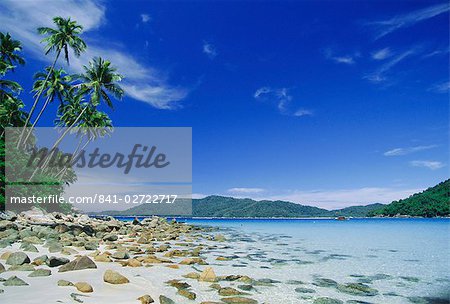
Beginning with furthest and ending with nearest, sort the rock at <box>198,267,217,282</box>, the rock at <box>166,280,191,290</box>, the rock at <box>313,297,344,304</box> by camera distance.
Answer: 1. the rock at <box>198,267,217,282</box>
2. the rock at <box>166,280,191,290</box>
3. the rock at <box>313,297,344,304</box>

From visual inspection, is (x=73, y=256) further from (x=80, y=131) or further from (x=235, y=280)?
(x=80, y=131)

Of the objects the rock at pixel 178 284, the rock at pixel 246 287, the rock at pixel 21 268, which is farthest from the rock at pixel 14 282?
the rock at pixel 246 287

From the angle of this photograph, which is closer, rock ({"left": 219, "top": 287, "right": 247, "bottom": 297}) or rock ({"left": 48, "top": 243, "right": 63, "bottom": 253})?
rock ({"left": 219, "top": 287, "right": 247, "bottom": 297})

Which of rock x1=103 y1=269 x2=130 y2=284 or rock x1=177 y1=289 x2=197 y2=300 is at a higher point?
rock x1=103 y1=269 x2=130 y2=284

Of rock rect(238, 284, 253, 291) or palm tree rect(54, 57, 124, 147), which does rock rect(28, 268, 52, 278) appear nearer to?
rock rect(238, 284, 253, 291)

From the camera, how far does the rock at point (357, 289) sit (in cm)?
798

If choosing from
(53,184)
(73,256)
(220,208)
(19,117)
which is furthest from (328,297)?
(220,208)

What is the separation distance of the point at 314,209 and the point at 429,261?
18806 centimetres

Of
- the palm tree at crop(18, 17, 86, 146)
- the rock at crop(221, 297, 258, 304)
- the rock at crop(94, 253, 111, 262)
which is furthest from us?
the palm tree at crop(18, 17, 86, 146)

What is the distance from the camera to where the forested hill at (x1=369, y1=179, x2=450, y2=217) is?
11800 centimetres

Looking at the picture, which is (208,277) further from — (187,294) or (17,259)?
(17,259)

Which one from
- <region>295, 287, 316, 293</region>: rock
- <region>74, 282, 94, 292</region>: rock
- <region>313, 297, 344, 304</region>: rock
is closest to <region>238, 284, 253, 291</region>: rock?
<region>295, 287, 316, 293</region>: rock

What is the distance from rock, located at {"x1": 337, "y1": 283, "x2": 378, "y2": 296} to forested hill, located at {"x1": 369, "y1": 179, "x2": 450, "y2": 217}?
13141cm

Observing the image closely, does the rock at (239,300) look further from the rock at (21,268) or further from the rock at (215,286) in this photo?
the rock at (21,268)
